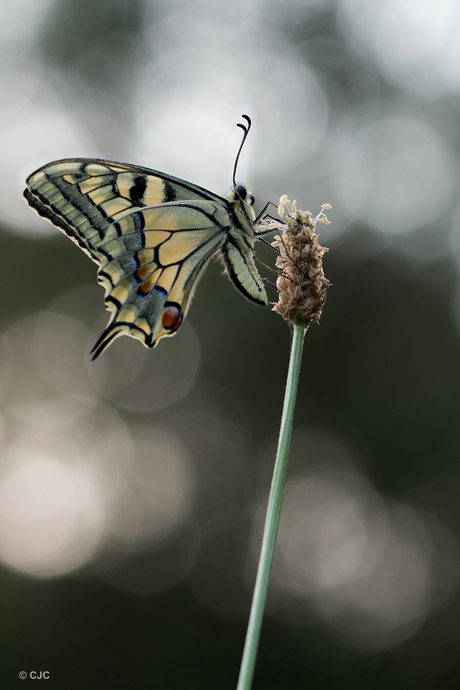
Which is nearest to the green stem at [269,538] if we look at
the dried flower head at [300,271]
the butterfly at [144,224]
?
the dried flower head at [300,271]

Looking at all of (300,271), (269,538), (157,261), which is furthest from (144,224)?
(269,538)

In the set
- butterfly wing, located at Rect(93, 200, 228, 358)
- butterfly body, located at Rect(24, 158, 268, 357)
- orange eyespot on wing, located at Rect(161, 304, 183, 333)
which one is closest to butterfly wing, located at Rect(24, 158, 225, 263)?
butterfly body, located at Rect(24, 158, 268, 357)

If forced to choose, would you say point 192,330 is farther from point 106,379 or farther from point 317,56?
point 317,56

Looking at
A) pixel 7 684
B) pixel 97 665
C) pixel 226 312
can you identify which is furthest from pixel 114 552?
pixel 226 312

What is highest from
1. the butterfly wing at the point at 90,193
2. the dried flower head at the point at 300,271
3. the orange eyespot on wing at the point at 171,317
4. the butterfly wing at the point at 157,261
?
the butterfly wing at the point at 90,193

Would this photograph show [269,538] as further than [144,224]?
No

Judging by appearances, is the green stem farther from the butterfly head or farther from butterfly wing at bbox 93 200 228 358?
the butterfly head

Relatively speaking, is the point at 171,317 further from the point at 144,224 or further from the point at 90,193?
the point at 90,193

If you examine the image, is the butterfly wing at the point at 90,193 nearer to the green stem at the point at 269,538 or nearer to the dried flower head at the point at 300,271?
the dried flower head at the point at 300,271
